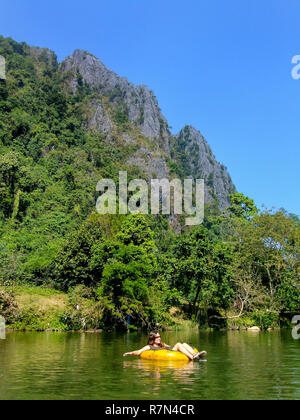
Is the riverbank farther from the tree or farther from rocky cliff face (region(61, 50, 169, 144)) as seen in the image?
rocky cliff face (region(61, 50, 169, 144))

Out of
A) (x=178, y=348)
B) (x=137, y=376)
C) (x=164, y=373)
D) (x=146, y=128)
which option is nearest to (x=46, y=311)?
(x=178, y=348)

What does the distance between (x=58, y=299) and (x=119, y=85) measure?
117324 mm

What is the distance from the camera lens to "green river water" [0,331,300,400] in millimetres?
8578

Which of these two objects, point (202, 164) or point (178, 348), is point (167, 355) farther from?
point (202, 164)

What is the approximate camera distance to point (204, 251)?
1318 inches

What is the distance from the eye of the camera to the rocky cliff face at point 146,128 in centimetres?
11056

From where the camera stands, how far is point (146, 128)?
129000 millimetres

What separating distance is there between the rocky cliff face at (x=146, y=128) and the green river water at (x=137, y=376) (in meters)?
88.2

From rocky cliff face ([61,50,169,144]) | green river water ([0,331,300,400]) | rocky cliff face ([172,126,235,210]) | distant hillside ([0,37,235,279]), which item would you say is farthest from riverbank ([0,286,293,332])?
rocky cliff face ([172,126,235,210])

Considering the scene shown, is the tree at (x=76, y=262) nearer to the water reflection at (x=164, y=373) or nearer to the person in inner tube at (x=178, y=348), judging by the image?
the person in inner tube at (x=178, y=348)

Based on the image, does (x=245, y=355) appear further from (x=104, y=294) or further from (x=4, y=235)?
(x=4, y=235)

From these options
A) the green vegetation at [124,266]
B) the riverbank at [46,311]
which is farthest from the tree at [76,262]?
the riverbank at [46,311]

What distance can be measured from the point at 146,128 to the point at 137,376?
122 m

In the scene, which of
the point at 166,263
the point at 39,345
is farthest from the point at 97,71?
the point at 39,345
